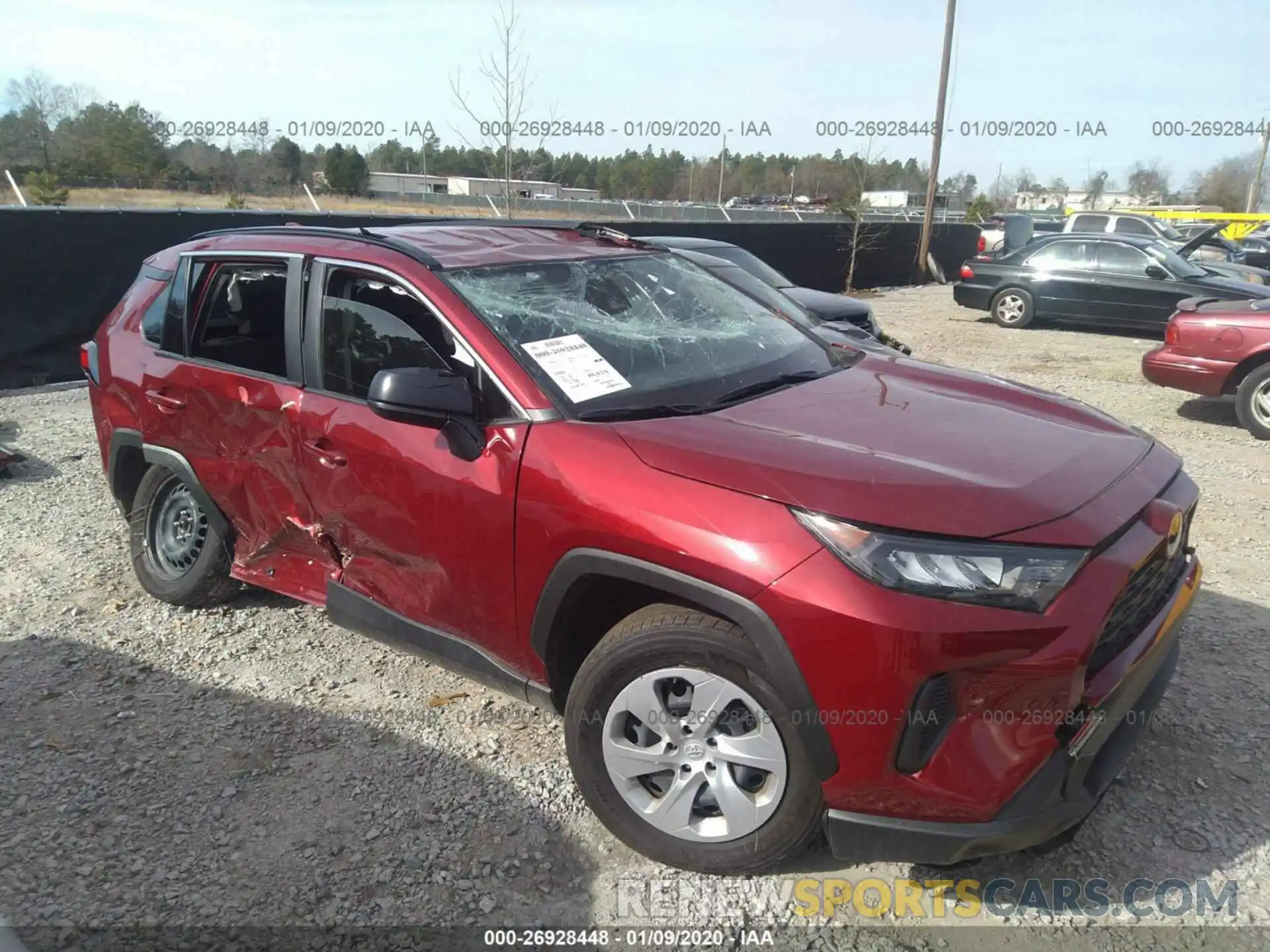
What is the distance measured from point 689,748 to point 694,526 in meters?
0.65

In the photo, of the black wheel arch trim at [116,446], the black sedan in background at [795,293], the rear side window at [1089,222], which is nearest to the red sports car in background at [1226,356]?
the black sedan in background at [795,293]

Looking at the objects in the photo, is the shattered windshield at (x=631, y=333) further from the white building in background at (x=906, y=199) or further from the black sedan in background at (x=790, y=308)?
the white building in background at (x=906, y=199)

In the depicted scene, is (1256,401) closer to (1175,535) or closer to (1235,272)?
(1175,535)

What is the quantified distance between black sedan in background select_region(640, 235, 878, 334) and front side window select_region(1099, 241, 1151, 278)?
20.0 ft

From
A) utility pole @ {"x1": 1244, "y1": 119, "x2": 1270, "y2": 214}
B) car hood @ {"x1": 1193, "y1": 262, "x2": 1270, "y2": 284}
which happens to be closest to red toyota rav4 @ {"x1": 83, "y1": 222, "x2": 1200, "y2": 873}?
car hood @ {"x1": 1193, "y1": 262, "x2": 1270, "y2": 284}

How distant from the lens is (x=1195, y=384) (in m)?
7.62

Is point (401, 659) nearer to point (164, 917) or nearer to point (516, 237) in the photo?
point (164, 917)

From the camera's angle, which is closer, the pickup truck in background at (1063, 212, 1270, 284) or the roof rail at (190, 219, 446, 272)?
the roof rail at (190, 219, 446, 272)

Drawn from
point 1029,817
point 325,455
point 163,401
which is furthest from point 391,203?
point 1029,817

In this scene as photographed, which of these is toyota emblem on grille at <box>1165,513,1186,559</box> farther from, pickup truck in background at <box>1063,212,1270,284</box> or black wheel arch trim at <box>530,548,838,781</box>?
pickup truck in background at <box>1063,212,1270,284</box>

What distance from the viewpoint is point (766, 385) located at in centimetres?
320

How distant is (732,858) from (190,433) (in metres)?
2.88

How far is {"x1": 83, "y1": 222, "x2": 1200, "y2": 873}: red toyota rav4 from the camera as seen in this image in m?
2.21

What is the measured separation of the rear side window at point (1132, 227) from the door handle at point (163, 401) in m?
18.9
